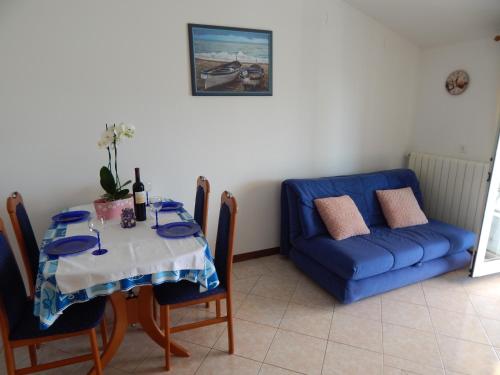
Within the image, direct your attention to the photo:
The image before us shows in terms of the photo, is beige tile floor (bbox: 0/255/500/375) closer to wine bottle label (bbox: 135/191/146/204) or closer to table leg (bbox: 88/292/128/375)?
table leg (bbox: 88/292/128/375)

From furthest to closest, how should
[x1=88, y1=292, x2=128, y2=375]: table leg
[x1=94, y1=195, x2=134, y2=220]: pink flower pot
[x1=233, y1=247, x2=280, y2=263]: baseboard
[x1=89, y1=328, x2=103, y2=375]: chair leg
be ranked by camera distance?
[x1=233, y1=247, x2=280, y2=263]: baseboard → [x1=94, y1=195, x2=134, y2=220]: pink flower pot → [x1=88, y1=292, x2=128, y2=375]: table leg → [x1=89, y1=328, x2=103, y2=375]: chair leg

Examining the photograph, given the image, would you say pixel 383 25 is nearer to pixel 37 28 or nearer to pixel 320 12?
pixel 320 12

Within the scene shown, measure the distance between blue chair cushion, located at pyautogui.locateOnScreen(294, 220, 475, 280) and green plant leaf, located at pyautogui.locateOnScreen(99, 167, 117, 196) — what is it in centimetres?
158

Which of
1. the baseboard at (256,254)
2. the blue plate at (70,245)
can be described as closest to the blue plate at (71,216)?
the blue plate at (70,245)

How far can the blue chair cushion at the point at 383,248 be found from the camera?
235cm

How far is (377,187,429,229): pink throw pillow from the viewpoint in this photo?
298 cm

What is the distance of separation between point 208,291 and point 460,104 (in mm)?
2926

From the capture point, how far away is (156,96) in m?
2.50

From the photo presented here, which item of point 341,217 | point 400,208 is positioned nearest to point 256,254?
point 341,217

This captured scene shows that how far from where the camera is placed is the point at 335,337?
2.10m

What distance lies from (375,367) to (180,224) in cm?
137

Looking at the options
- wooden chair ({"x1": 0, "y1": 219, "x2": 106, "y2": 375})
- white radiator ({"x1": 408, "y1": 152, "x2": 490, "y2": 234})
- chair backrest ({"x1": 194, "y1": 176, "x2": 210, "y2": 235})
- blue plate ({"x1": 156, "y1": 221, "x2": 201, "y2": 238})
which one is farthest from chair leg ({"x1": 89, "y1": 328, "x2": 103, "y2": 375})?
white radiator ({"x1": 408, "y1": 152, "x2": 490, "y2": 234})

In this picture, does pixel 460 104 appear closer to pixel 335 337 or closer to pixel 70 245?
pixel 335 337

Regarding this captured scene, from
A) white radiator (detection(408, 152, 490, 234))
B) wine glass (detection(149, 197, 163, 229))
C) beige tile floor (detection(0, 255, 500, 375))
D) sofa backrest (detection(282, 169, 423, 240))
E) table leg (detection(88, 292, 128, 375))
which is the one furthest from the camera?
white radiator (detection(408, 152, 490, 234))
